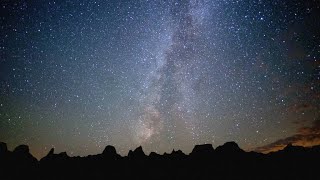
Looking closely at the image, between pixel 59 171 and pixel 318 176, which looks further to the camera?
pixel 59 171

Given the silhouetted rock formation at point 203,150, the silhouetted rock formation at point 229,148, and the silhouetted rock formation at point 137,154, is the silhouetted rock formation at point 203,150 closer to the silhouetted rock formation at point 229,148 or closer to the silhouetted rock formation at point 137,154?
the silhouetted rock formation at point 229,148

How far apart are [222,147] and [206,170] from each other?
8386 mm

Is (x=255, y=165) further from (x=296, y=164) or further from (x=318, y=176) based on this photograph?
(x=318, y=176)

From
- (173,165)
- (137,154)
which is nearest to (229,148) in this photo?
(173,165)

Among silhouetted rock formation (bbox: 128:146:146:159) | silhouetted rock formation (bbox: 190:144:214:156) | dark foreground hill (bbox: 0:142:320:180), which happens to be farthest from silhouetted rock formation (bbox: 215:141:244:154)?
silhouetted rock formation (bbox: 128:146:146:159)

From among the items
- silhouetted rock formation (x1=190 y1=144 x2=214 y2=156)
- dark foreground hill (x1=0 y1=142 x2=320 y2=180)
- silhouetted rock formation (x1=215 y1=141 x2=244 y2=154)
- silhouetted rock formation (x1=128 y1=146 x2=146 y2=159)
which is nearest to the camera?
dark foreground hill (x1=0 y1=142 x2=320 y2=180)

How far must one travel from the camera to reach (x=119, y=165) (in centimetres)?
6581

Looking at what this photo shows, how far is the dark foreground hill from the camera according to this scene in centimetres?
5875

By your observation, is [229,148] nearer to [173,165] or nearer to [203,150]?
[203,150]

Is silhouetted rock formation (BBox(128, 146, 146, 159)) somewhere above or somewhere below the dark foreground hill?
above

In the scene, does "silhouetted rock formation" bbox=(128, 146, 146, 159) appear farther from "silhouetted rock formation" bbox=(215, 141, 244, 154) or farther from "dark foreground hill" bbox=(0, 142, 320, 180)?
"silhouetted rock formation" bbox=(215, 141, 244, 154)

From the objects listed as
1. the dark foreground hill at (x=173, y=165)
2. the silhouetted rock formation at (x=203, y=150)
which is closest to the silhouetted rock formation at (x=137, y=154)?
the dark foreground hill at (x=173, y=165)

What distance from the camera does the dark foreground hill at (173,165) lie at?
2313 inches

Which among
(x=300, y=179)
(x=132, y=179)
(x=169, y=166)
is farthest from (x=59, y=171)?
(x=300, y=179)
